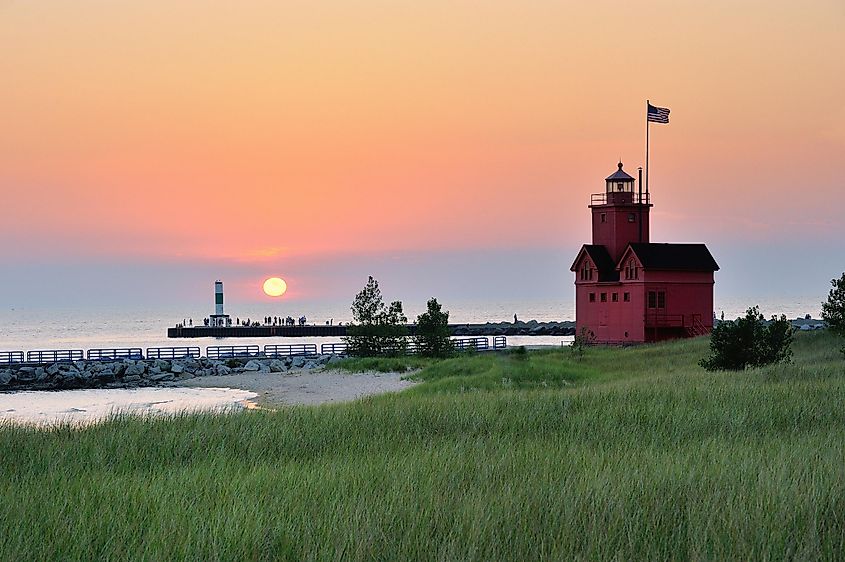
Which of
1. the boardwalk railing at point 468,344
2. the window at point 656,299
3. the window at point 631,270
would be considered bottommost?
the boardwalk railing at point 468,344

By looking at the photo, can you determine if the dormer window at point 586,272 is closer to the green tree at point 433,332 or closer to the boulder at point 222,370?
the green tree at point 433,332

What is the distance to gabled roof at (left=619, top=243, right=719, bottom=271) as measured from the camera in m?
47.4

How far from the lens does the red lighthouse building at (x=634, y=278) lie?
156ft

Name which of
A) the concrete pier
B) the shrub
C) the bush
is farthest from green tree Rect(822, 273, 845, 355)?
the concrete pier

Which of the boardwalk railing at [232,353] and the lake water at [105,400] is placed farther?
the boardwalk railing at [232,353]

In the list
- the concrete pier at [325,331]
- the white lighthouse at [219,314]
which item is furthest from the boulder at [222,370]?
the white lighthouse at [219,314]

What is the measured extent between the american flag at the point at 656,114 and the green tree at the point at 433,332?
52.7 feet

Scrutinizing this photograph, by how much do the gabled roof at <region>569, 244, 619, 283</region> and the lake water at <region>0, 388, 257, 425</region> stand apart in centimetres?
2154

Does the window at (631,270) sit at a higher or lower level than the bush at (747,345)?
higher

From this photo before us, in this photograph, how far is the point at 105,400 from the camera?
35.4 metres

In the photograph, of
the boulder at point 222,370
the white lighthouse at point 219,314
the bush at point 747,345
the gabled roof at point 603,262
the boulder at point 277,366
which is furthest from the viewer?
the white lighthouse at point 219,314

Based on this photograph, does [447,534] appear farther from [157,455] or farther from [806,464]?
[157,455]

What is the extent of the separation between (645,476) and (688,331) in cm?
4113

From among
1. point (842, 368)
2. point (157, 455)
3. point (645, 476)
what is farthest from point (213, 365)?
point (645, 476)
